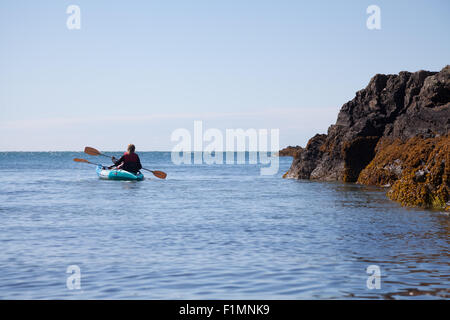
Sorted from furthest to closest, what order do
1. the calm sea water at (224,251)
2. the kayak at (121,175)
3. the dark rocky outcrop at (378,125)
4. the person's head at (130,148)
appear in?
the kayak at (121,175)
the person's head at (130,148)
the dark rocky outcrop at (378,125)
the calm sea water at (224,251)

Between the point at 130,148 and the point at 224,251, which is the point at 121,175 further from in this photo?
the point at 224,251

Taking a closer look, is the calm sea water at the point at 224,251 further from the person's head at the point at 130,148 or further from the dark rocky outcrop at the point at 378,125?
the person's head at the point at 130,148

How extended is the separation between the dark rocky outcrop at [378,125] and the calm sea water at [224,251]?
11.0m

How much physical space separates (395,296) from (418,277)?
47.6 inches

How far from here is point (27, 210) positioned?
19.1 metres

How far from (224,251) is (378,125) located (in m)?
26.1

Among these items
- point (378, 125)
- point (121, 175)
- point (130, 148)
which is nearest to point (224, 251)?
point (130, 148)

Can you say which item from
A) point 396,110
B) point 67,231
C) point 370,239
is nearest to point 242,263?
point 370,239

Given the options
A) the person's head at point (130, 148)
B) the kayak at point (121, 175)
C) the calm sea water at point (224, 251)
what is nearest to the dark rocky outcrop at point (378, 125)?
the calm sea water at point (224, 251)

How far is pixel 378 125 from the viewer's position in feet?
114

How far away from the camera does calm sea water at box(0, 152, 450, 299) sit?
26.1 feet

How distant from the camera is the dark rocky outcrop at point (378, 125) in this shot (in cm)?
A: 2892
